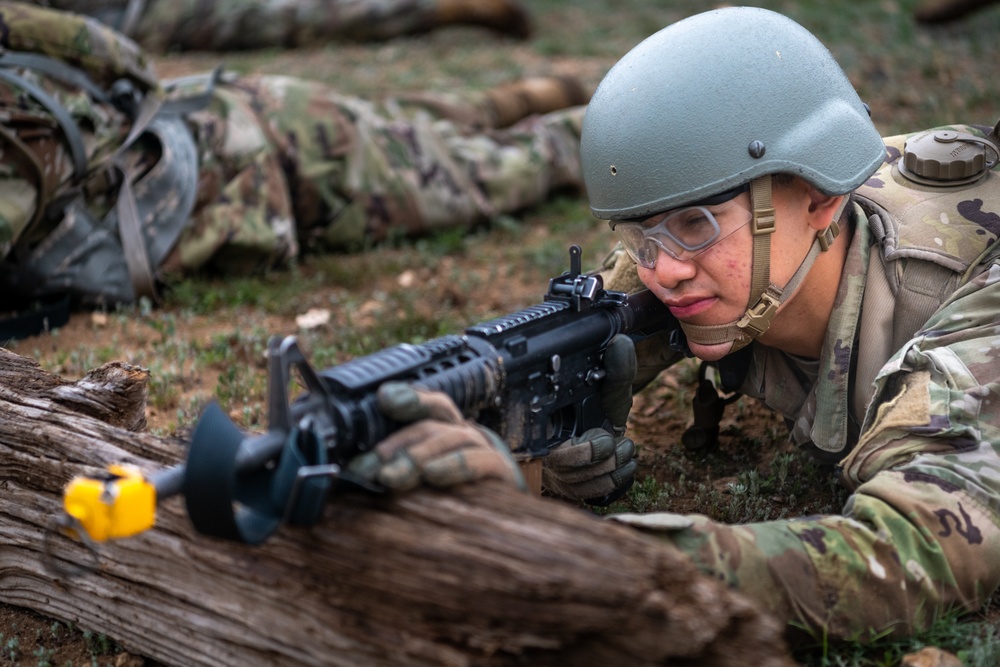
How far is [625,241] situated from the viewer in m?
3.31

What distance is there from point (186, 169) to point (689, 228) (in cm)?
362

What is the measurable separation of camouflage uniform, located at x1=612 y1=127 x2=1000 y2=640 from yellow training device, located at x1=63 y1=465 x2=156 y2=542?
1153 millimetres

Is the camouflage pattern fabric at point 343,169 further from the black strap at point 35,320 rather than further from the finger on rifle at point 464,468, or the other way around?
the finger on rifle at point 464,468

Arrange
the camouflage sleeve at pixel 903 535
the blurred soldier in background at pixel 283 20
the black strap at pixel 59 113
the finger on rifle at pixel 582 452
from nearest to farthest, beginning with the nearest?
the camouflage sleeve at pixel 903 535, the finger on rifle at pixel 582 452, the black strap at pixel 59 113, the blurred soldier in background at pixel 283 20

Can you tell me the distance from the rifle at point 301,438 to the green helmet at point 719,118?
1.85 ft

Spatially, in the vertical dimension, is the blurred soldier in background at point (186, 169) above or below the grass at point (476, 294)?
above

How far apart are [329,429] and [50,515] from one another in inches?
45.6

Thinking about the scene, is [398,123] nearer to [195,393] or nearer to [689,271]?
[195,393]

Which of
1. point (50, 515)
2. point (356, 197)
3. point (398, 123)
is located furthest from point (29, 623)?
point (398, 123)

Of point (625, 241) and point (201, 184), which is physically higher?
point (625, 241)

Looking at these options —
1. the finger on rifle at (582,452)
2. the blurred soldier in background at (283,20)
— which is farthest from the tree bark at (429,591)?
the blurred soldier in background at (283,20)

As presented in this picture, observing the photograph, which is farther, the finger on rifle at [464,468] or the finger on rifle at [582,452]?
the finger on rifle at [582,452]

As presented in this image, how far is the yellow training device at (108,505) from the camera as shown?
2.05 m

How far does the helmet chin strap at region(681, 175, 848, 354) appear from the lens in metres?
3.06
